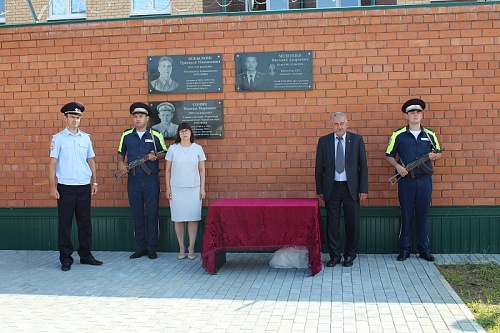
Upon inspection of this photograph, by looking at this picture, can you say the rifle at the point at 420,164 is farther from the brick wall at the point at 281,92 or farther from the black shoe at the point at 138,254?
the black shoe at the point at 138,254

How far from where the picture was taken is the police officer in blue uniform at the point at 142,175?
8.20 metres

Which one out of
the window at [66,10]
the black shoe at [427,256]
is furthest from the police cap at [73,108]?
the window at [66,10]

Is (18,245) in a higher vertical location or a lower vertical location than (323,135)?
lower

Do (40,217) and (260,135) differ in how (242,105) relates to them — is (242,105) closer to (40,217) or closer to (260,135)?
(260,135)

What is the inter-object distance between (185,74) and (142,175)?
59.1 inches

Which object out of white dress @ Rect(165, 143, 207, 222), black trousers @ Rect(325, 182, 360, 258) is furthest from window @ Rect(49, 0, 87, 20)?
A: black trousers @ Rect(325, 182, 360, 258)

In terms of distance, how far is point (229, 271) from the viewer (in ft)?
24.2

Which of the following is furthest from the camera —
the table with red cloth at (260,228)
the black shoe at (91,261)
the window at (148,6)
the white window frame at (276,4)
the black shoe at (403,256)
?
the window at (148,6)

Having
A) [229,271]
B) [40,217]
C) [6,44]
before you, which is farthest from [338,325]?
[6,44]

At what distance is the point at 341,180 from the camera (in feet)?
24.7

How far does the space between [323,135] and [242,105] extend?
116cm

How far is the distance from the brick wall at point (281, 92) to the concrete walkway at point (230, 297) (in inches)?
44.9

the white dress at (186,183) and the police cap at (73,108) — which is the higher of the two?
the police cap at (73,108)

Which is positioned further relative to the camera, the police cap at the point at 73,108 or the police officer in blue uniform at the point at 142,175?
the police officer in blue uniform at the point at 142,175
